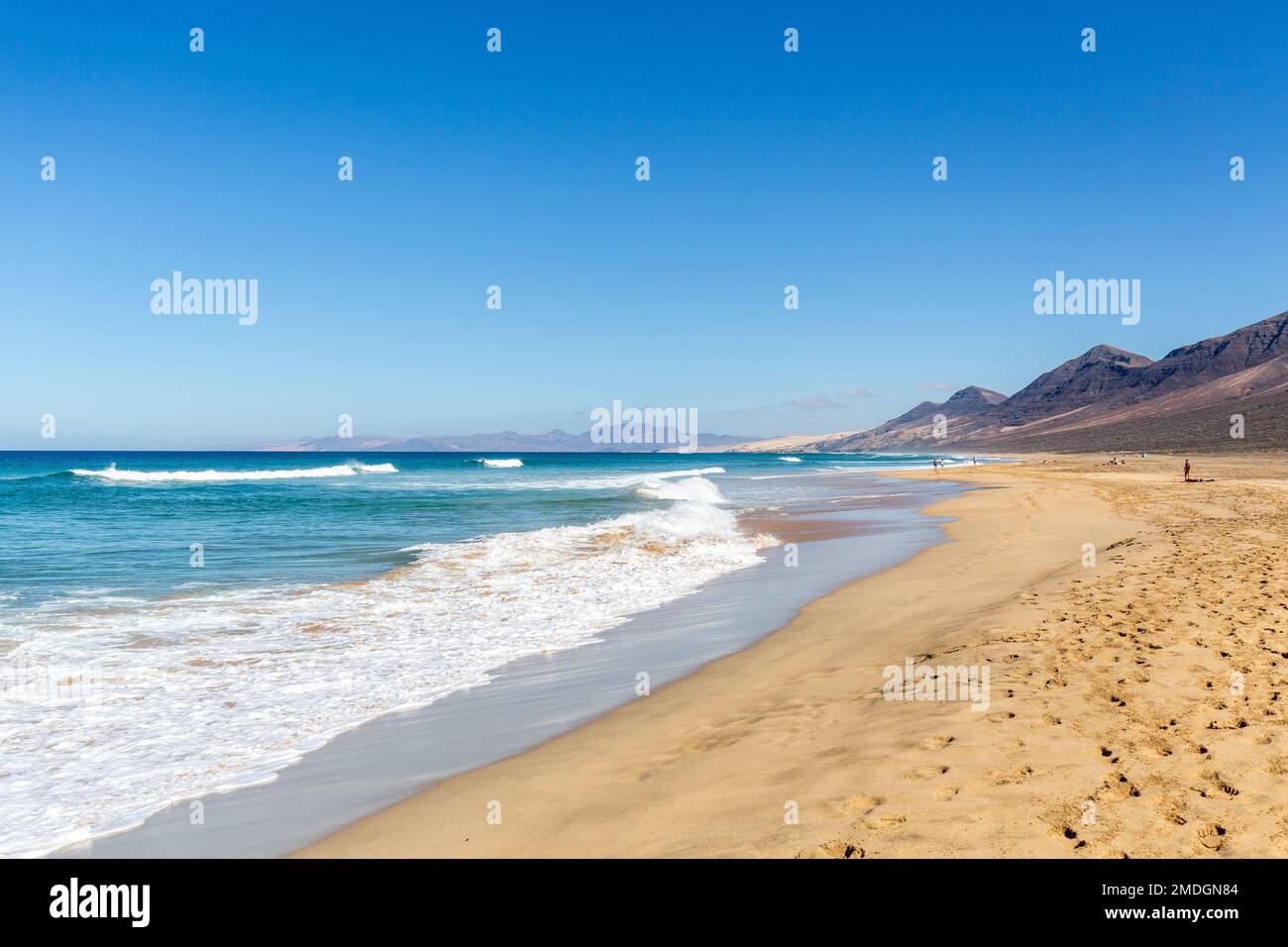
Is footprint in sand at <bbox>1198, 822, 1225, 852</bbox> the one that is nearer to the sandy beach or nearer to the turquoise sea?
the sandy beach

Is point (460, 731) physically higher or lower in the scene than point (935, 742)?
lower

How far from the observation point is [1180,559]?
11953mm

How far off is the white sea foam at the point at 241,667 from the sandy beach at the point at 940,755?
6.81ft

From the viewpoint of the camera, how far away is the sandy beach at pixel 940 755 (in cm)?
397

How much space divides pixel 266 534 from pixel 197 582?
8.68 m

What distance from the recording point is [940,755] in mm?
4945

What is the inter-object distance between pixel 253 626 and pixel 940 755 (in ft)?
31.4

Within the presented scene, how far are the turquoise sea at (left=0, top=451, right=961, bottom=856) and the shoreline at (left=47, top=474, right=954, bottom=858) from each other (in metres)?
0.28

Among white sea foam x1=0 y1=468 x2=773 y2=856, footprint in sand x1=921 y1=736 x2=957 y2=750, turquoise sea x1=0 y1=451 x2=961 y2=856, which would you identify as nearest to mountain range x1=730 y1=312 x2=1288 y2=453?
turquoise sea x1=0 y1=451 x2=961 y2=856

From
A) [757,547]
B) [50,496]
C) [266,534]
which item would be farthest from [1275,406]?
[50,496]

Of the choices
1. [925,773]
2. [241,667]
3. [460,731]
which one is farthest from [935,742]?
[241,667]

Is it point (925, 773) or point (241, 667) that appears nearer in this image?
point (925, 773)

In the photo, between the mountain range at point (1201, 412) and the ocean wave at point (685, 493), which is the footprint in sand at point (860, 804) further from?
the mountain range at point (1201, 412)

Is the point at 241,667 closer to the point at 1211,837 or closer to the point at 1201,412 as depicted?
the point at 1211,837
